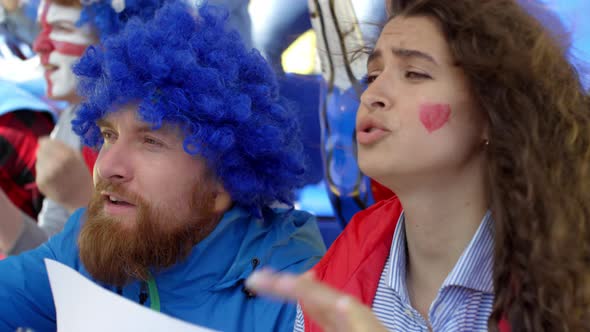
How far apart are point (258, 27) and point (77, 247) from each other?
1.05 meters

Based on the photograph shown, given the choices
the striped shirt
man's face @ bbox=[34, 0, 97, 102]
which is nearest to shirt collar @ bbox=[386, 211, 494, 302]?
the striped shirt

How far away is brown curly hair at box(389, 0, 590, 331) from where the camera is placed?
3.69ft

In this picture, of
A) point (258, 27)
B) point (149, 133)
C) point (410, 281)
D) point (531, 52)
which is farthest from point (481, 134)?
point (258, 27)

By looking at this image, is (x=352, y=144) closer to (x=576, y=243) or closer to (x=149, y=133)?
(x=149, y=133)

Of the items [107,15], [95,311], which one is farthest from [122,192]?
[107,15]

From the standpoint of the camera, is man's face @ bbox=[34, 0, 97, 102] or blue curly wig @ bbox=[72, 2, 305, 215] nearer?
blue curly wig @ bbox=[72, 2, 305, 215]

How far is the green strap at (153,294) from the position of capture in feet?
5.36

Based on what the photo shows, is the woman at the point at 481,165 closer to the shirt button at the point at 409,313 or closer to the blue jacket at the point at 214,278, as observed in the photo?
the shirt button at the point at 409,313

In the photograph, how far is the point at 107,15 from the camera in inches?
102

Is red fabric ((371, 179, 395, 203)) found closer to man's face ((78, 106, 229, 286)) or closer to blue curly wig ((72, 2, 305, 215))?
blue curly wig ((72, 2, 305, 215))

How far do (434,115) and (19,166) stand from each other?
7.13 ft

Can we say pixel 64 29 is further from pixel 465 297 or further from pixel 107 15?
pixel 465 297

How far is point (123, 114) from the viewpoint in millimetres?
1665

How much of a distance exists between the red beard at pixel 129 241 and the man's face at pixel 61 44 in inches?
44.8
